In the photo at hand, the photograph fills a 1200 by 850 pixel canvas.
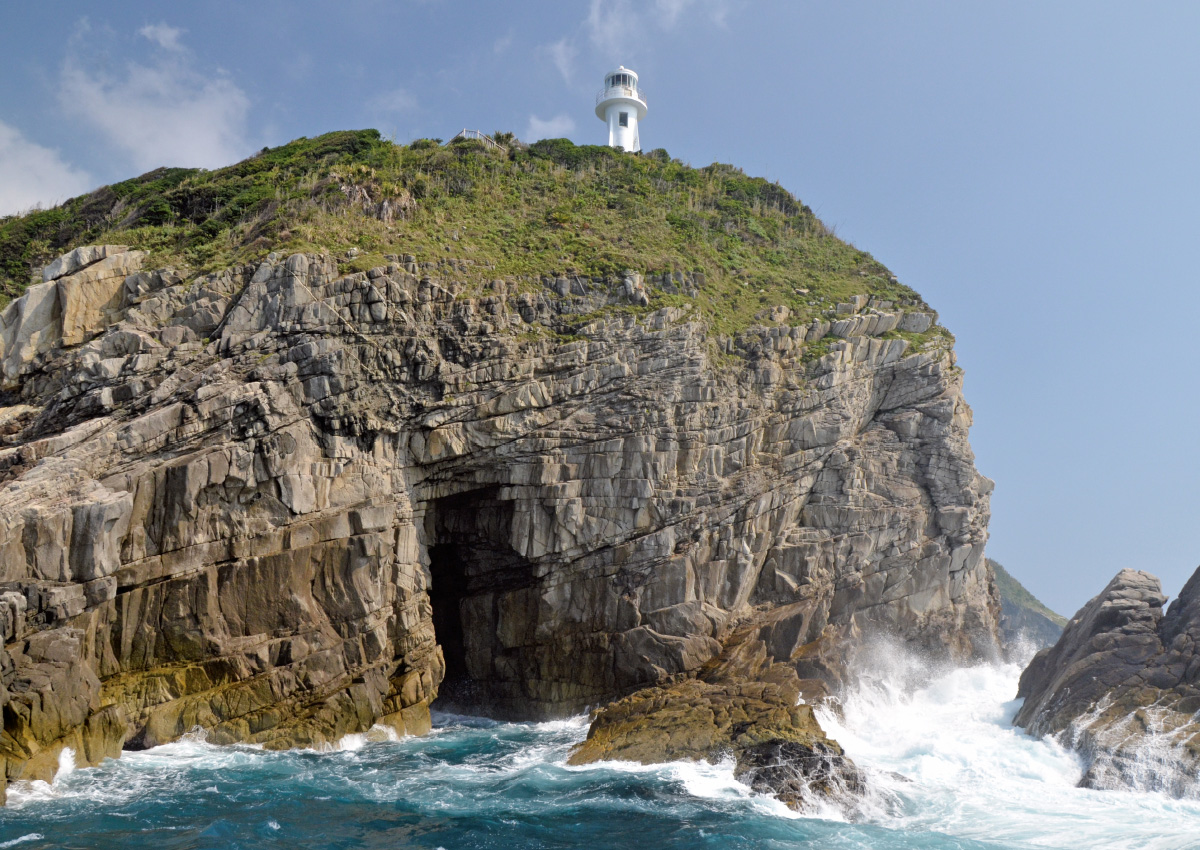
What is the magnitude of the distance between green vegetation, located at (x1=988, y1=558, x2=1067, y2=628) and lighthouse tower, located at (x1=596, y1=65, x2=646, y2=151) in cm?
5516

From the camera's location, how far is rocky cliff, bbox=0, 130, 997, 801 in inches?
971

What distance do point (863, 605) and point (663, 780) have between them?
14098 mm

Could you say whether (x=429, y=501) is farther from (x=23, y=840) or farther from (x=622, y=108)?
(x=622, y=108)

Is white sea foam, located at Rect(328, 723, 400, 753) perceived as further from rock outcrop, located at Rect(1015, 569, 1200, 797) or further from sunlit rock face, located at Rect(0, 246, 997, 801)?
rock outcrop, located at Rect(1015, 569, 1200, 797)

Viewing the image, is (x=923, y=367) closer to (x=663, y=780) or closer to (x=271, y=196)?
(x=663, y=780)

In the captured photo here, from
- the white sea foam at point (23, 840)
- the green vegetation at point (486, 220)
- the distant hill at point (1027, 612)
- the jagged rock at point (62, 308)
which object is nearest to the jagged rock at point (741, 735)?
the white sea foam at point (23, 840)

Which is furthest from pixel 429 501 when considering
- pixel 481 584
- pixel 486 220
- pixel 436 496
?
pixel 486 220

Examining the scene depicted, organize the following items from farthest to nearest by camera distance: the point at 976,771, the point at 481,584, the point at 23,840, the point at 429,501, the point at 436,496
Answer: the point at 481,584, the point at 429,501, the point at 436,496, the point at 976,771, the point at 23,840

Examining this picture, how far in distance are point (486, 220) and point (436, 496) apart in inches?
541

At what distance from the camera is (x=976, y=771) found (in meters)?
25.9

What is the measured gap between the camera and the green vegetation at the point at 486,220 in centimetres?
3450

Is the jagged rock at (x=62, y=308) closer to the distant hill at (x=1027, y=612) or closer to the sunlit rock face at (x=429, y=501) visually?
the sunlit rock face at (x=429, y=501)

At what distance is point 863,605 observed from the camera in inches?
1347

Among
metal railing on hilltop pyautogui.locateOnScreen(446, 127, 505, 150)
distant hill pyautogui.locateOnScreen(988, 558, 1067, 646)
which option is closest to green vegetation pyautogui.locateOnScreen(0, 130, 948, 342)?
metal railing on hilltop pyautogui.locateOnScreen(446, 127, 505, 150)
